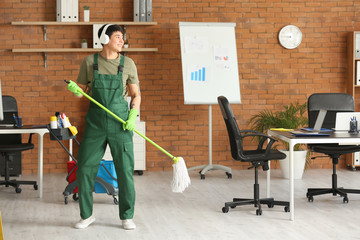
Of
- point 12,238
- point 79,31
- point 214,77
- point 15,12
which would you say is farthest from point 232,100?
point 12,238

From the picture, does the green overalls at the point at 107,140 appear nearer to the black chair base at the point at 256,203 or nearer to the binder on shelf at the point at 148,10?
the black chair base at the point at 256,203

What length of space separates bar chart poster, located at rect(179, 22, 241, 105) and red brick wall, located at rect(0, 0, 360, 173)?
345mm

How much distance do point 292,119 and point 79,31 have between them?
299 centimetres

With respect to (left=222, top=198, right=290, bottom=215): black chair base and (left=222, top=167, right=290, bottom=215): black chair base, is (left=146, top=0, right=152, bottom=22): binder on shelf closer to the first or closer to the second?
(left=222, top=167, right=290, bottom=215): black chair base

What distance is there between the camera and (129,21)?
740 centimetres

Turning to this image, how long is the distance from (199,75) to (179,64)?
51 cm

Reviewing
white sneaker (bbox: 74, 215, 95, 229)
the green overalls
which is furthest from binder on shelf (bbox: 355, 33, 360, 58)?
white sneaker (bbox: 74, 215, 95, 229)

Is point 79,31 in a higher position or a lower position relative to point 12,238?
higher

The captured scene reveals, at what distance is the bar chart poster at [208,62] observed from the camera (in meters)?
7.07

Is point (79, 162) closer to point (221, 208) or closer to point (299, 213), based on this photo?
point (221, 208)

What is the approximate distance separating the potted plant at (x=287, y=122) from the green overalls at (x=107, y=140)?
115 inches

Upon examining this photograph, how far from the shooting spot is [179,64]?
7516mm

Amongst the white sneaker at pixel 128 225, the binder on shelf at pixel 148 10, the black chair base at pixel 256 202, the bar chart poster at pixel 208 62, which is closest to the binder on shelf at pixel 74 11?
the binder on shelf at pixel 148 10

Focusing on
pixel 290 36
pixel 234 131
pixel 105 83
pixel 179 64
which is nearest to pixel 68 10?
pixel 179 64
